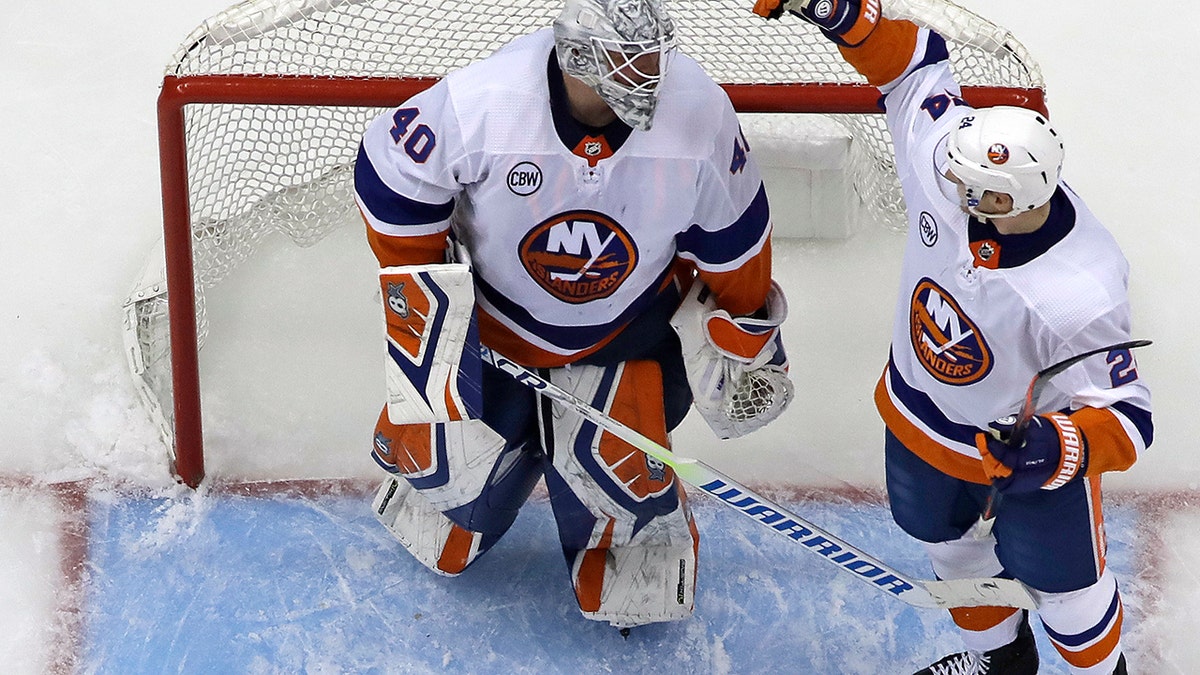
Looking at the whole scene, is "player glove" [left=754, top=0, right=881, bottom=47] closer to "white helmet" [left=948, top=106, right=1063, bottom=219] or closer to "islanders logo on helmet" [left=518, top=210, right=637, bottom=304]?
"white helmet" [left=948, top=106, right=1063, bottom=219]

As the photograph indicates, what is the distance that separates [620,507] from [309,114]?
1093 millimetres

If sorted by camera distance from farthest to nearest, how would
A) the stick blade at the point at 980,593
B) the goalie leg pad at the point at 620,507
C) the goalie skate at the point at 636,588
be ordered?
the goalie skate at the point at 636,588, the goalie leg pad at the point at 620,507, the stick blade at the point at 980,593

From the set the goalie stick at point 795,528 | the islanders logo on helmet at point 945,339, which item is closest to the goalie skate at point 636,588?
the goalie stick at point 795,528

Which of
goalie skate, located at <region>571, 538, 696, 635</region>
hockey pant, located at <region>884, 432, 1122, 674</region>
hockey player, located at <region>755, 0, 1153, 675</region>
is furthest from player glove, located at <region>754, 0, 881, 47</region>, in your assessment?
goalie skate, located at <region>571, 538, 696, 635</region>

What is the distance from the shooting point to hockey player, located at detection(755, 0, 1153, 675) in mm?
1986

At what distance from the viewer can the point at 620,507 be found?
2.64 metres

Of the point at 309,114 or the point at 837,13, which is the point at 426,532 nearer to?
the point at 309,114

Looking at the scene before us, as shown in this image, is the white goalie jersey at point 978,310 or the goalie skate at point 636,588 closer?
the white goalie jersey at point 978,310

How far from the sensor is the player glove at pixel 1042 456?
1986 mm

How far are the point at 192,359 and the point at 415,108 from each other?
875 mm

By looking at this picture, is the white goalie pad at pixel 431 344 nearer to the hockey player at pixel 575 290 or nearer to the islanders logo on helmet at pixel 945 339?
the hockey player at pixel 575 290

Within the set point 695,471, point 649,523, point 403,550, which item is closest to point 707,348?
point 695,471

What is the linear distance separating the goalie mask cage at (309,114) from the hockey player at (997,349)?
0.42 meters

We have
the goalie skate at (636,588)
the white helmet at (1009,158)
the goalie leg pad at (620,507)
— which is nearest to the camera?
the white helmet at (1009,158)
